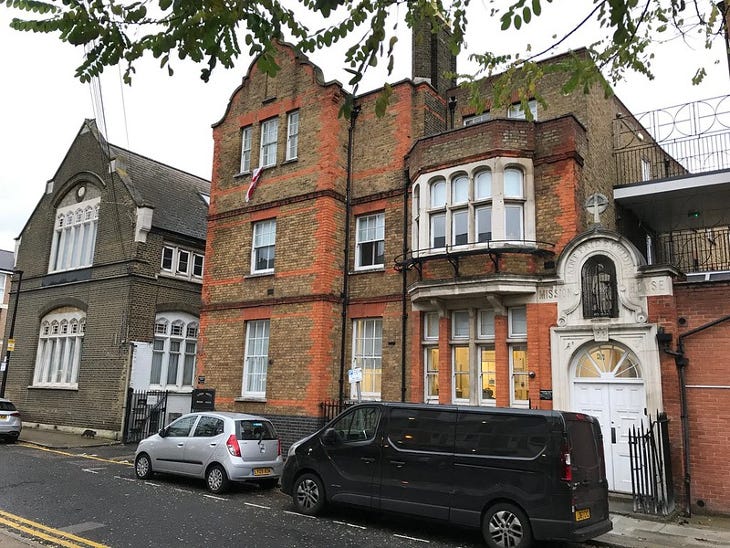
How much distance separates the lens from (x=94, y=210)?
2478 cm

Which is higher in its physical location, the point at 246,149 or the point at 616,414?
the point at 246,149

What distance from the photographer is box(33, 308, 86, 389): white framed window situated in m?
23.6

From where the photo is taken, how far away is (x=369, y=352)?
16312 millimetres

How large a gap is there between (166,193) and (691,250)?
20.6 metres

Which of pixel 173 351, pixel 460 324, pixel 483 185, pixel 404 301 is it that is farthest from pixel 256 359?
pixel 483 185

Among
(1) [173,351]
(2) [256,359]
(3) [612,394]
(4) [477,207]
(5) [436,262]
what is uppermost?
(4) [477,207]

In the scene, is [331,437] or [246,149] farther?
[246,149]

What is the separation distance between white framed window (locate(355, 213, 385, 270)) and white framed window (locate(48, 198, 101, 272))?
1281cm

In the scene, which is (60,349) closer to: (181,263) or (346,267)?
(181,263)

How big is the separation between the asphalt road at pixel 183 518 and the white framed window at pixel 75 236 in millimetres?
12963

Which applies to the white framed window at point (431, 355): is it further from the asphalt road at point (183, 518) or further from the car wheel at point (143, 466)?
the car wheel at point (143, 466)

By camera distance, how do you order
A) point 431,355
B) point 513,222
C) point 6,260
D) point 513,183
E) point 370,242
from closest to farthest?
1. point 513,222
2. point 513,183
3. point 431,355
4. point 370,242
5. point 6,260

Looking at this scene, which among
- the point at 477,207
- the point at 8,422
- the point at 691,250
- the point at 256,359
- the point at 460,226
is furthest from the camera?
the point at 8,422

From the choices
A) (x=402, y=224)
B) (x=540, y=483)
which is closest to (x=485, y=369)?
(x=402, y=224)
